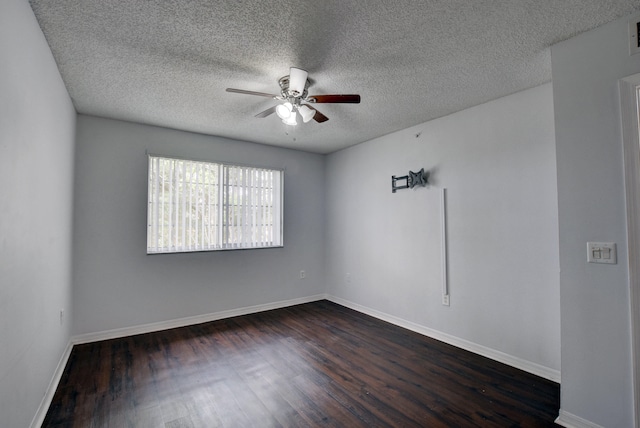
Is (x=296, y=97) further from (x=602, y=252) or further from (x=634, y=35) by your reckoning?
(x=602, y=252)

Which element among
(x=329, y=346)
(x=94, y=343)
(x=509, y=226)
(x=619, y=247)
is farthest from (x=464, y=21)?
(x=94, y=343)

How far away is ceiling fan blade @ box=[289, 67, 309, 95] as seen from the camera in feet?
7.00

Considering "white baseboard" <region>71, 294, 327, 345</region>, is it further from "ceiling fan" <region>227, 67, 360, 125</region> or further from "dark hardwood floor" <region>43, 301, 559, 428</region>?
"ceiling fan" <region>227, 67, 360, 125</region>

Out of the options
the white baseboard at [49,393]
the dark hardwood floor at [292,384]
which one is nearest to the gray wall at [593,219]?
the dark hardwood floor at [292,384]

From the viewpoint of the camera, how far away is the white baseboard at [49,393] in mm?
1892

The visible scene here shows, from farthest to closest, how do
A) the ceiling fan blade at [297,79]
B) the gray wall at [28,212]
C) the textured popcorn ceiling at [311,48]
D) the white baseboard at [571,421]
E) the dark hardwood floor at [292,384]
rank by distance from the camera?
the ceiling fan blade at [297,79], the dark hardwood floor at [292,384], the white baseboard at [571,421], the textured popcorn ceiling at [311,48], the gray wall at [28,212]

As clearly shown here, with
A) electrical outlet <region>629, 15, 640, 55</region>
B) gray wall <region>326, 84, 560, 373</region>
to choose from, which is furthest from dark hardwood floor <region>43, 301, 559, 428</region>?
electrical outlet <region>629, 15, 640, 55</region>

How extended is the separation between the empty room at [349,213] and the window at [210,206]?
0.10ft

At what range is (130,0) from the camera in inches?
63.1

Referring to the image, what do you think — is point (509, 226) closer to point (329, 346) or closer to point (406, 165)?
point (406, 165)

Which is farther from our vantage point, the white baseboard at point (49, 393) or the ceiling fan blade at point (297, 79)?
the ceiling fan blade at point (297, 79)

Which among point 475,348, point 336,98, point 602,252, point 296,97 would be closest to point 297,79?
point 296,97

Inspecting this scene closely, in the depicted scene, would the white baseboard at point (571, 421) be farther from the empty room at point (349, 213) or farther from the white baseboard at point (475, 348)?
the white baseboard at point (475, 348)

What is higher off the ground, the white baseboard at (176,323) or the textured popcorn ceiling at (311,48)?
the textured popcorn ceiling at (311,48)
